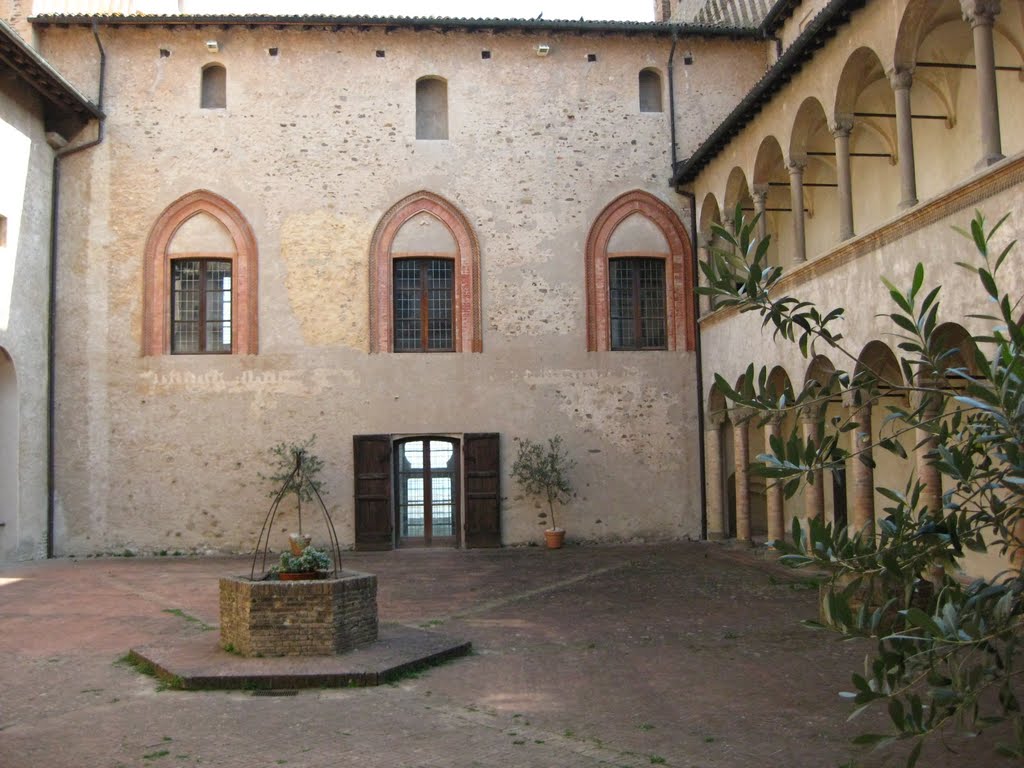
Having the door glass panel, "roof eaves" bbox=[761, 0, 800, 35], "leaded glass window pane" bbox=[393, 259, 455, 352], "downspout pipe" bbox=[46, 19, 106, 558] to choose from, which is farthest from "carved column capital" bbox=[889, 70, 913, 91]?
"downspout pipe" bbox=[46, 19, 106, 558]

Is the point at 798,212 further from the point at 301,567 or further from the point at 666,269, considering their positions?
the point at 301,567

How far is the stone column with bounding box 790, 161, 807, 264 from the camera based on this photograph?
47.5 feet

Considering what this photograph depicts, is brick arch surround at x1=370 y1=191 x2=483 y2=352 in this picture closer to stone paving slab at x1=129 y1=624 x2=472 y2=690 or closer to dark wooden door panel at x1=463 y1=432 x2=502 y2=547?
dark wooden door panel at x1=463 y1=432 x2=502 y2=547

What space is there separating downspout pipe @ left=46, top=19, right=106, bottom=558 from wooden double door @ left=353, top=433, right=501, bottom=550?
5.69 metres

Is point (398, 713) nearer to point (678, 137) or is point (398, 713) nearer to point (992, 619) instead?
point (992, 619)

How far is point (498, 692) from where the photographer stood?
7945 mm

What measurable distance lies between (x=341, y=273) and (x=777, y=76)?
8.94 meters

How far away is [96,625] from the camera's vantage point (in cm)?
1106

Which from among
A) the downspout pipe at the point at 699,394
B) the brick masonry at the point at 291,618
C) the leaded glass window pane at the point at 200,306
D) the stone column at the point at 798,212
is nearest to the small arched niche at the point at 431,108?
the leaded glass window pane at the point at 200,306

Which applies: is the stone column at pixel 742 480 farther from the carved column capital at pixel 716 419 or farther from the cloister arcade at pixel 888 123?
the cloister arcade at pixel 888 123

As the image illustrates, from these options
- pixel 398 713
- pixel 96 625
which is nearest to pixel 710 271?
pixel 398 713

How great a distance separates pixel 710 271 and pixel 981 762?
12.9ft

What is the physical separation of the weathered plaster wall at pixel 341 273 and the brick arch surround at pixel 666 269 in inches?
8.5

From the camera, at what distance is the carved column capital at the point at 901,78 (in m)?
11.3
